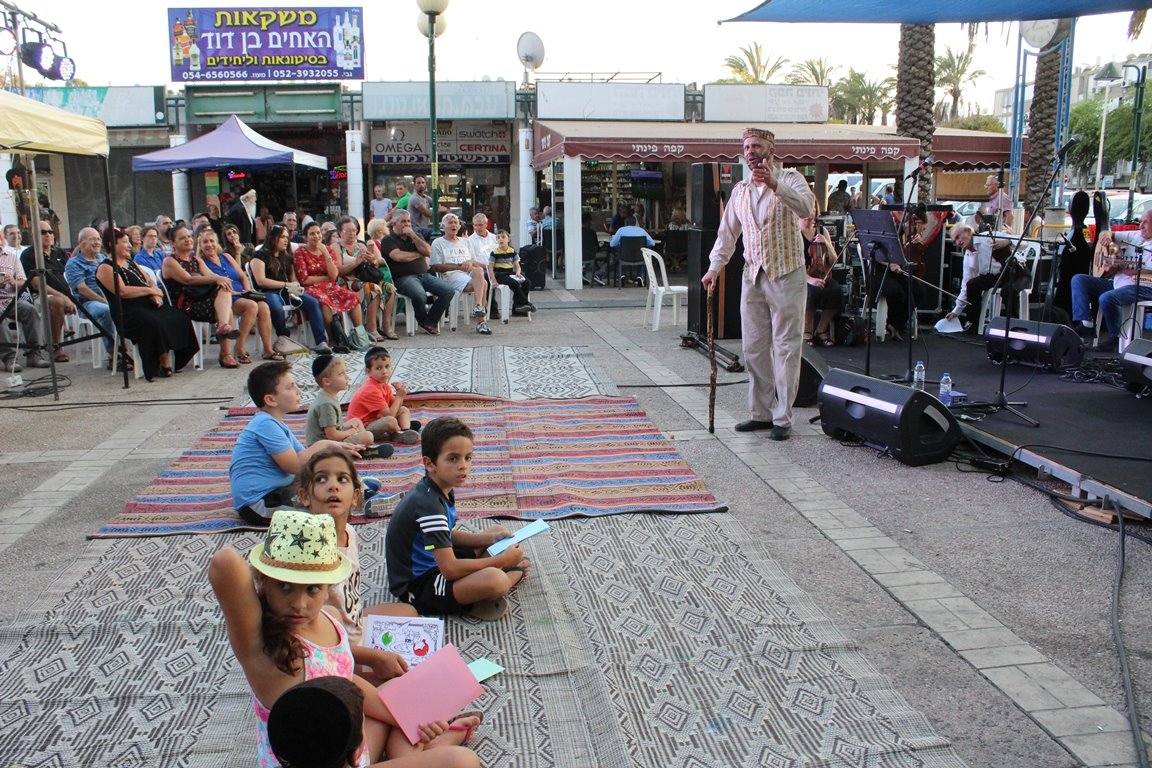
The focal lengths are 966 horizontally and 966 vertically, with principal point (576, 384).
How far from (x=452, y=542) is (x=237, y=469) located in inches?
61.1

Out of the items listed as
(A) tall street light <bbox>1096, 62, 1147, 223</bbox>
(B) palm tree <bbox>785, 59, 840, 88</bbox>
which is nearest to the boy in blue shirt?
(A) tall street light <bbox>1096, 62, 1147, 223</bbox>

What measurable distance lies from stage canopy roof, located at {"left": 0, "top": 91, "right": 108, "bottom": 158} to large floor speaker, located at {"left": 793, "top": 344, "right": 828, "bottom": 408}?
241 inches

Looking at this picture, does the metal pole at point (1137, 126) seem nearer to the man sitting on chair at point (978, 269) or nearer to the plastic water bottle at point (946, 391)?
the man sitting on chair at point (978, 269)

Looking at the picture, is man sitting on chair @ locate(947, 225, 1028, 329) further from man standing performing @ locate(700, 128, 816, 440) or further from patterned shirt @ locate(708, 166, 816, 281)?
patterned shirt @ locate(708, 166, 816, 281)

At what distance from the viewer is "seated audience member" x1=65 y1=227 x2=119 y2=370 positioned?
9078 mm

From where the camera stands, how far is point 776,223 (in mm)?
6426

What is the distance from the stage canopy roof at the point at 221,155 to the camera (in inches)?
606

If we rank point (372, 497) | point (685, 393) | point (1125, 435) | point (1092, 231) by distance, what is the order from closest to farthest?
point (372, 497)
point (1125, 435)
point (685, 393)
point (1092, 231)

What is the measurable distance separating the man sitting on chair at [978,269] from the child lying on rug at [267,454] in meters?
8.33

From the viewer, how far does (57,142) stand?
764 cm

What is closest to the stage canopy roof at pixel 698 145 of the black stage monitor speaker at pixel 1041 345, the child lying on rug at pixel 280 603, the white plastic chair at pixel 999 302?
the white plastic chair at pixel 999 302

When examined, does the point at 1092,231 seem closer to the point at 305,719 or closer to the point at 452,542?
the point at 452,542

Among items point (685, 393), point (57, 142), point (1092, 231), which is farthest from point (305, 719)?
point (1092, 231)

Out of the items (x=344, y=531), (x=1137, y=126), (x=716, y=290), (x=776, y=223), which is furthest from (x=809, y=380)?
(x=1137, y=126)
